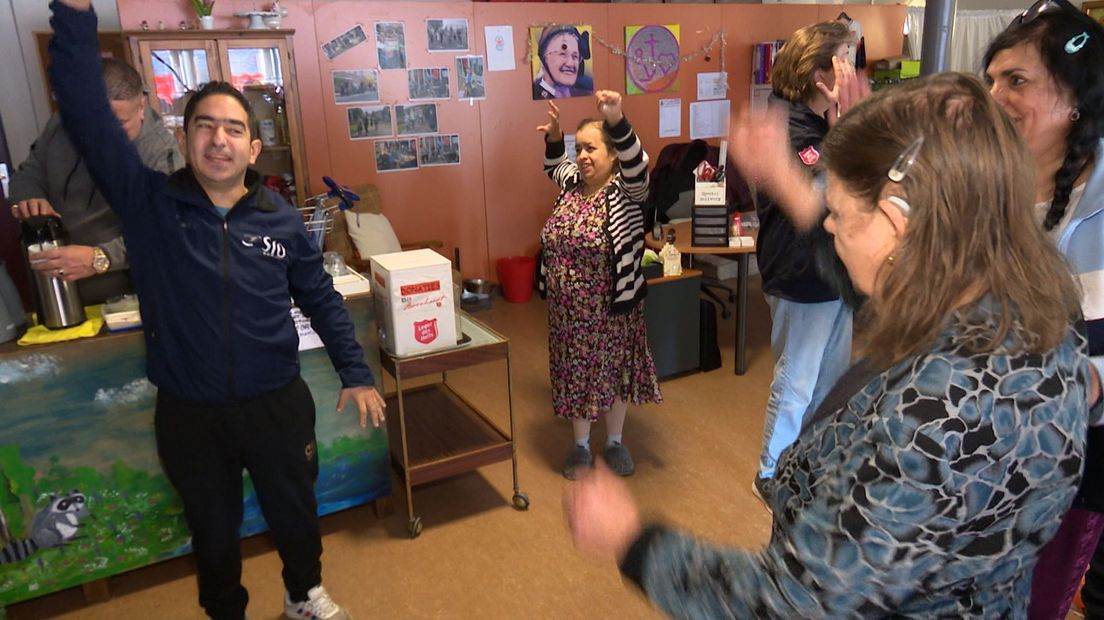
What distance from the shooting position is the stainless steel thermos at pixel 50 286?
221 centimetres

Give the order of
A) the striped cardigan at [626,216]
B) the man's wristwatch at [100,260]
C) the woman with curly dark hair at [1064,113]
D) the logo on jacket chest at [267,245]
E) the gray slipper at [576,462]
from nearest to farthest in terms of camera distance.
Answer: the woman with curly dark hair at [1064,113] < the logo on jacket chest at [267,245] < the man's wristwatch at [100,260] < the striped cardigan at [626,216] < the gray slipper at [576,462]

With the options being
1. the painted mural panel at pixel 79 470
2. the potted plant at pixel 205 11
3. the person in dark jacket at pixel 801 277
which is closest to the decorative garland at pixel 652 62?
the potted plant at pixel 205 11

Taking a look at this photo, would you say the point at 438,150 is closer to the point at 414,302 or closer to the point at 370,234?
the point at 370,234

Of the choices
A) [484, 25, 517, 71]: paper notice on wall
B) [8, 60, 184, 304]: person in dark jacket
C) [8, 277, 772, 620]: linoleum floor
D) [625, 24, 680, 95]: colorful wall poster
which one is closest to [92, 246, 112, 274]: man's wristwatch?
[8, 60, 184, 304]: person in dark jacket

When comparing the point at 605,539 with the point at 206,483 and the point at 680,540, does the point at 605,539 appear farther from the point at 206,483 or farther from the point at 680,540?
the point at 206,483

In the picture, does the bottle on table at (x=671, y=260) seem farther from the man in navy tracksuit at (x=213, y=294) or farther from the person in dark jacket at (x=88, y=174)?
the person in dark jacket at (x=88, y=174)

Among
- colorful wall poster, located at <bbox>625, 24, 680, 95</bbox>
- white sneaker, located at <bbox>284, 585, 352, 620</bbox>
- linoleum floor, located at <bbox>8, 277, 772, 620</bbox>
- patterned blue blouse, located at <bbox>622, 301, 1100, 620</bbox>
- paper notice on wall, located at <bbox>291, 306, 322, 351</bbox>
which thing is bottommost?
linoleum floor, located at <bbox>8, 277, 772, 620</bbox>

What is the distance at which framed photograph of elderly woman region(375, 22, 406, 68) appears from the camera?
5.04 meters

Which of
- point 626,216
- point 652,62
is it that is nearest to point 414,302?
point 626,216

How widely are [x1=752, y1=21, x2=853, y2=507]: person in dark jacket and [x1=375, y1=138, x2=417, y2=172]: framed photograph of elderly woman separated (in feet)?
10.7

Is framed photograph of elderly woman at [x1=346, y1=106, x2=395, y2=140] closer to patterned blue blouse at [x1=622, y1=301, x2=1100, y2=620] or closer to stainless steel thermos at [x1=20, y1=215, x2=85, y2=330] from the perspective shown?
stainless steel thermos at [x1=20, y1=215, x2=85, y2=330]

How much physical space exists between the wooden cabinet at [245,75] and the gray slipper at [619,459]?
2.66m

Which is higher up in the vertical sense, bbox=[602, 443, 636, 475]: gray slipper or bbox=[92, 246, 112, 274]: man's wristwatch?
bbox=[92, 246, 112, 274]: man's wristwatch

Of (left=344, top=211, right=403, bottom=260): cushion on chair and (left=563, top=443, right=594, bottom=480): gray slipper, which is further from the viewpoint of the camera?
(left=344, top=211, right=403, bottom=260): cushion on chair
